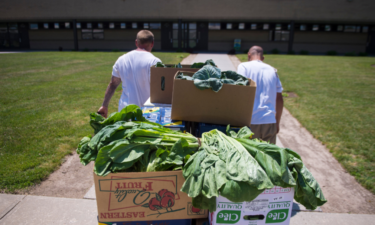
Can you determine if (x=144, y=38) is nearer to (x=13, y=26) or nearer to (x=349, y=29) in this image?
(x=349, y=29)

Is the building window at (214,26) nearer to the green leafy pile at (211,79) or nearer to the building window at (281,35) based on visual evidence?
the building window at (281,35)

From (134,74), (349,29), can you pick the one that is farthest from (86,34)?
(134,74)

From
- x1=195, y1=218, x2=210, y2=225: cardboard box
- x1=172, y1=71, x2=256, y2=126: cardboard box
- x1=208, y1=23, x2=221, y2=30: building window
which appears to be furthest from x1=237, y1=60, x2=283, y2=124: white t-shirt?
x1=208, y1=23, x2=221, y2=30: building window

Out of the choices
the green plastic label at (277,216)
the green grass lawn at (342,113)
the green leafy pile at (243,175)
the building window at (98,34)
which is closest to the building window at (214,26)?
the building window at (98,34)

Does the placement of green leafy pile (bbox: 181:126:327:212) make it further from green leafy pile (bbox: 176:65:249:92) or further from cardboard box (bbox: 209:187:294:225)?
green leafy pile (bbox: 176:65:249:92)

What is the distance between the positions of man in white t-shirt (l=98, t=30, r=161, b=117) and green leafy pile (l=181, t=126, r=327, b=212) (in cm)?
210

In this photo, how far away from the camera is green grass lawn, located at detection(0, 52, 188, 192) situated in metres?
3.99

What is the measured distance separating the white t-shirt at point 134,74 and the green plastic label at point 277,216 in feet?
8.00

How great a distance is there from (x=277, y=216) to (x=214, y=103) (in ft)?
3.73

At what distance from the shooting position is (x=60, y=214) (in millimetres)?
3061

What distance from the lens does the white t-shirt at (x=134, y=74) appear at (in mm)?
3525

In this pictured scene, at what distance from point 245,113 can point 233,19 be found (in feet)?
85.8

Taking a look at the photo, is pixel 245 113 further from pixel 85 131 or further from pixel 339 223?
pixel 85 131

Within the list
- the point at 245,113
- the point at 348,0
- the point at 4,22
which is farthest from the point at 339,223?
the point at 4,22
